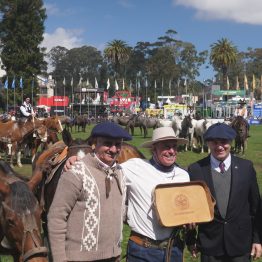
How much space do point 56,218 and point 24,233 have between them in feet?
0.82

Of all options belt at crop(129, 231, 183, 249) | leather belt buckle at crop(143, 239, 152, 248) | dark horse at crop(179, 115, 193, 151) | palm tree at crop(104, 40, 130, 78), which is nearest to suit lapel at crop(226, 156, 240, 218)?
belt at crop(129, 231, 183, 249)

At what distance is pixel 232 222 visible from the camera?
3.93m

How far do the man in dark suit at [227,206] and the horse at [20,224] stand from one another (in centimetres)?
141

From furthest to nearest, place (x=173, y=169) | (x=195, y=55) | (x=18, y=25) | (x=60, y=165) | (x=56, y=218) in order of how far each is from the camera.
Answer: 1. (x=195, y=55)
2. (x=18, y=25)
3. (x=60, y=165)
4. (x=173, y=169)
5. (x=56, y=218)

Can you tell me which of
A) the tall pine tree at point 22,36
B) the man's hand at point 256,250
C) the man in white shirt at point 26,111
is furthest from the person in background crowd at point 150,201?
the tall pine tree at point 22,36

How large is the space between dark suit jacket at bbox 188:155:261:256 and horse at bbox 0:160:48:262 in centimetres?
143

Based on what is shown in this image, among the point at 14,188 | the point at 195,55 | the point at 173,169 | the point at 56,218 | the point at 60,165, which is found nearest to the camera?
the point at 56,218

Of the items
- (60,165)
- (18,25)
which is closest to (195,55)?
(18,25)

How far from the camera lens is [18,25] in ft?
176

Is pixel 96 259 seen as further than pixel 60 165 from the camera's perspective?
No

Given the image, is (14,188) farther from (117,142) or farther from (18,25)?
(18,25)

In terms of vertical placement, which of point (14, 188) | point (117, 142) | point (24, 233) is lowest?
point (24, 233)

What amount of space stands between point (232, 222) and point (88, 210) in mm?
1382

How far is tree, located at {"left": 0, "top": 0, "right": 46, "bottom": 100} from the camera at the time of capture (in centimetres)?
5319
